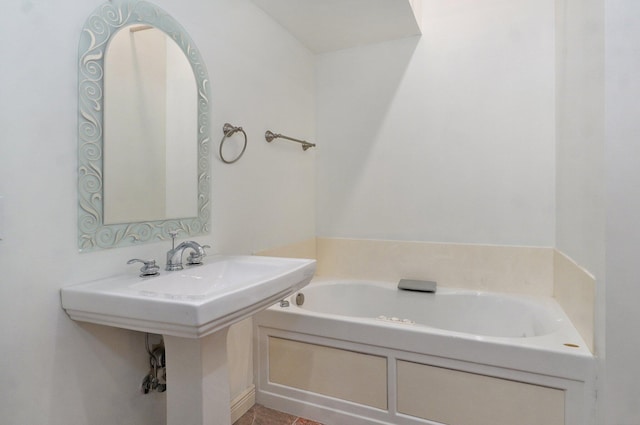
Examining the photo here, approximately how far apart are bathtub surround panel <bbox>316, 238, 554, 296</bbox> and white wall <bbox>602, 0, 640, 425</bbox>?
96 centimetres

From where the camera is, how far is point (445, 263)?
96.0 inches

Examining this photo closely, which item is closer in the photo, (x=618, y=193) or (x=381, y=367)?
(x=618, y=193)

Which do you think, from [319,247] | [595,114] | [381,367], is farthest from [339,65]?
[381,367]

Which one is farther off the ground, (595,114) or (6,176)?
(595,114)

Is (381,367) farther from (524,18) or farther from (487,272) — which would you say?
(524,18)

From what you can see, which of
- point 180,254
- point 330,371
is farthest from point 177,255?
point 330,371

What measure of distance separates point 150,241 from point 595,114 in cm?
192

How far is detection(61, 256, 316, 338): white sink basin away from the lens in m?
0.92

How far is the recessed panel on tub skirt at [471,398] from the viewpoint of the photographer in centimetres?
143

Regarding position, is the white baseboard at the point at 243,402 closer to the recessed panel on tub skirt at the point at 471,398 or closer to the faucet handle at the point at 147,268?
the recessed panel on tub skirt at the point at 471,398

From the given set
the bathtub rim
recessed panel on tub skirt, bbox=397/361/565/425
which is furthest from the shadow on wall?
recessed panel on tub skirt, bbox=397/361/565/425

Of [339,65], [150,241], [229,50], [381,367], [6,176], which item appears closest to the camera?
[6,176]

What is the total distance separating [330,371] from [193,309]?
117 centimetres

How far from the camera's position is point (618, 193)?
128 cm
